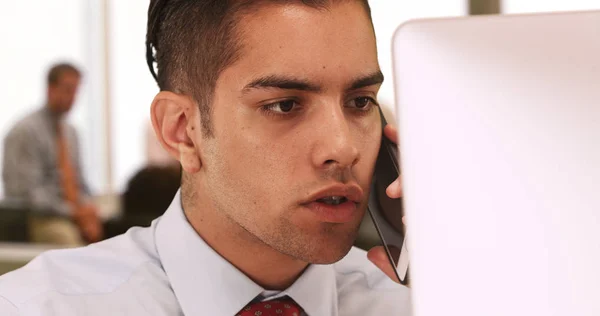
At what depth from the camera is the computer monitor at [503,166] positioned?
48 centimetres

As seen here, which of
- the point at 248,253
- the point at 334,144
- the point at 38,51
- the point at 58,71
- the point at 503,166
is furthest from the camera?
the point at 38,51

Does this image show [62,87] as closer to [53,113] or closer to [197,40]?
[53,113]

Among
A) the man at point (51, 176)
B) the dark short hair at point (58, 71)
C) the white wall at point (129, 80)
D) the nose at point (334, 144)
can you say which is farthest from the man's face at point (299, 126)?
the dark short hair at point (58, 71)

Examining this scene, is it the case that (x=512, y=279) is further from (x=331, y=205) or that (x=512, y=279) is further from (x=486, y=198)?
(x=331, y=205)

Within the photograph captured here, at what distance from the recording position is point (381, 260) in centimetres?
103

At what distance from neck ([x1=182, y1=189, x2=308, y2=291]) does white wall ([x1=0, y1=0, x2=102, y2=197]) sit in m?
1.16

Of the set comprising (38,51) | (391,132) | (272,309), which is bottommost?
(38,51)

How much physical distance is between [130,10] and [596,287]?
1.20m

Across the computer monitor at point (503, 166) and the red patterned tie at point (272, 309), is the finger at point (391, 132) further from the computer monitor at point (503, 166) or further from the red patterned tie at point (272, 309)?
the computer monitor at point (503, 166)

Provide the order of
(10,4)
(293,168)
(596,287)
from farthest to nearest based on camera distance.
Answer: (10,4) < (293,168) < (596,287)

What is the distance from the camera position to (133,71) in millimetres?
1489

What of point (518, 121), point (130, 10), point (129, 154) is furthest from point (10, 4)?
point (518, 121)

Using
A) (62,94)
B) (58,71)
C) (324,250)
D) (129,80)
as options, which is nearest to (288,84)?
(324,250)

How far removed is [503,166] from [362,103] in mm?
458
